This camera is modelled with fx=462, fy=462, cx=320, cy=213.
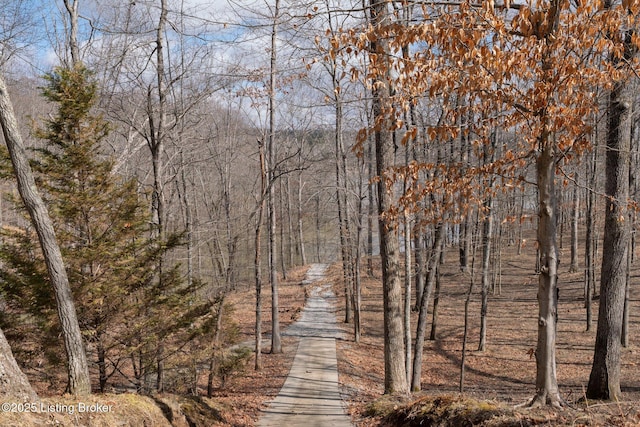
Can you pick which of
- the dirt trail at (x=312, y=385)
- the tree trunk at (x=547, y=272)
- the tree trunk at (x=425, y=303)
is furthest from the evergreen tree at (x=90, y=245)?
the tree trunk at (x=547, y=272)

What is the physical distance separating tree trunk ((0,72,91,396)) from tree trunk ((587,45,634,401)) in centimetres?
803

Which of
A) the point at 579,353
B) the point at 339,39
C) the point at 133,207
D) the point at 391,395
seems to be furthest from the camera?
the point at 579,353

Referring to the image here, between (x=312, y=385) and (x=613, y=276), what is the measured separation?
775cm

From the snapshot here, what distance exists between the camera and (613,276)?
7.98 m

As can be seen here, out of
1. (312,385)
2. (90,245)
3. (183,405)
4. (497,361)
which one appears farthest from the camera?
(497,361)

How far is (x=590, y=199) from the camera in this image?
56.3 feet

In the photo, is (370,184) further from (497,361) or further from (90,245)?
(497,361)

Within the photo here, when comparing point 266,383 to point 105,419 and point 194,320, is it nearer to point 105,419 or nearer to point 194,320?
point 194,320

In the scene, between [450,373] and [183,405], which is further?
[450,373]

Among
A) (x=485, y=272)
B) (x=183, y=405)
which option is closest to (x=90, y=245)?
(x=183, y=405)

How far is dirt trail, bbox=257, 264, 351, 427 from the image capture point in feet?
29.4

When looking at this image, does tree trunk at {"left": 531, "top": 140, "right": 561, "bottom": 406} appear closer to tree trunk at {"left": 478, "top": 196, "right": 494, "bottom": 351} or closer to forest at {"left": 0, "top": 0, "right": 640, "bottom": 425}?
forest at {"left": 0, "top": 0, "right": 640, "bottom": 425}

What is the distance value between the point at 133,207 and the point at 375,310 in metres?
18.1

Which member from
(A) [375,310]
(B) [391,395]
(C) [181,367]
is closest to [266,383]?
(C) [181,367]
